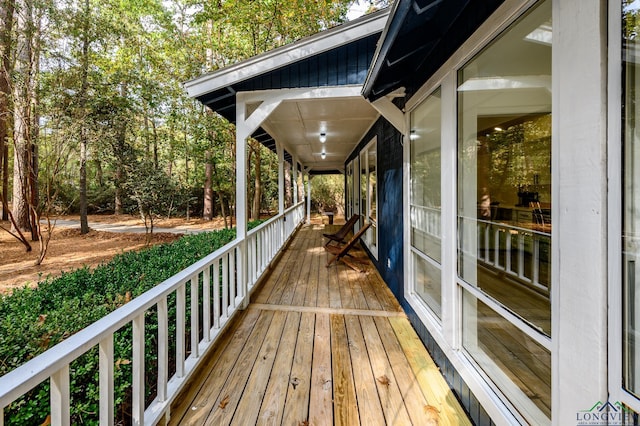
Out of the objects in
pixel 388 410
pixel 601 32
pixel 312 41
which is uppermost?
pixel 312 41

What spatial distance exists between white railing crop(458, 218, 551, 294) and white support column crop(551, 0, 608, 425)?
0.20m

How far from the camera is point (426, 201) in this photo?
2641 mm

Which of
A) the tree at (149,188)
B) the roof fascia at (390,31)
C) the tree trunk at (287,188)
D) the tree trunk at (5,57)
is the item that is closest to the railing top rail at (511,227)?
the roof fascia at (390,31)

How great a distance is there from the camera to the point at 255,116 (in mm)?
3373

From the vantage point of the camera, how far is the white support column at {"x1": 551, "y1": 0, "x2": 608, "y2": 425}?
3.08 feet

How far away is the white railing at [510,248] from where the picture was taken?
1.36 metres

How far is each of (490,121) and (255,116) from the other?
2482mm

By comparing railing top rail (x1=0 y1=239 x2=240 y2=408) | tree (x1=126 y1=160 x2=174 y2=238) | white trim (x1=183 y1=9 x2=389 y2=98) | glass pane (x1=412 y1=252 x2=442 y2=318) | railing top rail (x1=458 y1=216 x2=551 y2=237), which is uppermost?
white trim (x1=183 y1=9 x2=389 y2=98)

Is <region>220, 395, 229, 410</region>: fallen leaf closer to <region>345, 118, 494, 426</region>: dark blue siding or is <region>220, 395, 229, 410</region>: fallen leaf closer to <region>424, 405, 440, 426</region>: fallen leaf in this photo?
<region>424, 405, 440, 426</region>: fallen leaf

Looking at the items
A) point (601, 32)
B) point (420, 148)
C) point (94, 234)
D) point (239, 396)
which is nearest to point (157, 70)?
point (94, 234)

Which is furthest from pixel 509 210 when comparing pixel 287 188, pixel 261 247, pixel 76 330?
pixel 287 188

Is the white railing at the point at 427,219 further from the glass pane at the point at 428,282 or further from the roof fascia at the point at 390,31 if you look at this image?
the roof fascia at the point at 390,31

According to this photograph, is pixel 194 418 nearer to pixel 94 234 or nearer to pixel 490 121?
pixel 490 121

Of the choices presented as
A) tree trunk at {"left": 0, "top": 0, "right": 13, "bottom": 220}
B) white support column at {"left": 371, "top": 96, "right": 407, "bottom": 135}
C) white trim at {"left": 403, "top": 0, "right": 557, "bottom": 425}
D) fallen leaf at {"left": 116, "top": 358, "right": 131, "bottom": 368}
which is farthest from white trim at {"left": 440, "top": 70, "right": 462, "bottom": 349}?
tree trunk at {"left": 0, "top": 0, "right": 13, "bottom": 220}
